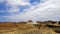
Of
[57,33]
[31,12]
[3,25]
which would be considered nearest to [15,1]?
[31,12]

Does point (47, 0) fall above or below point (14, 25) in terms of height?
above

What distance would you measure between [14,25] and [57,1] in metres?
3.89

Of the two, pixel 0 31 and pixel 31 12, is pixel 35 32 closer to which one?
pixel 31 12

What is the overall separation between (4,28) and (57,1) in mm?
4186

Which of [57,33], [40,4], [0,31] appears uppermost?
[40,4]

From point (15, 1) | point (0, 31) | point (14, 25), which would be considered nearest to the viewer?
point (15, 1)

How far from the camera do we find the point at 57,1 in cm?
766

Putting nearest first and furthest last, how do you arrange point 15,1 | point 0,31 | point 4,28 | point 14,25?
point 15,1 → point 0,31 → point 4,28 → point 14,25

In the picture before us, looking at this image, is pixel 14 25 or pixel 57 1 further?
pixel 14 25

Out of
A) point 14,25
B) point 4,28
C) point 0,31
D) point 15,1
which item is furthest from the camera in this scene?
point 14,25

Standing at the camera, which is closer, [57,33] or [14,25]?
[57,33]

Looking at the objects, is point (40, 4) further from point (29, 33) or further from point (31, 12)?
point (29, 33)

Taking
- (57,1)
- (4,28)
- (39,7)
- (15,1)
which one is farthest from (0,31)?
(57,1)

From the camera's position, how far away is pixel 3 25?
29.9 ft
